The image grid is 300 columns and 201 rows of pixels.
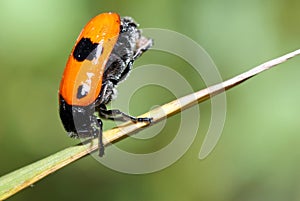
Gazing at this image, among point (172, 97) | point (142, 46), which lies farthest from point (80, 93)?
point (172, 97)

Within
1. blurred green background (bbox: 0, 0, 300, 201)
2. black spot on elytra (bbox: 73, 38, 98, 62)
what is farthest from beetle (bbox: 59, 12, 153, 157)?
blurred green background (bbox: 0, 0, 300, 201)

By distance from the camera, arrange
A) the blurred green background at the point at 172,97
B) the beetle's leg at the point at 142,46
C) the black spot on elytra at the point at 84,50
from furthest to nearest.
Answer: the blurred green background at the point at 172,97 < the beetle's leg at the point at 142,46 < the black spot on elytra at the point at 84,50

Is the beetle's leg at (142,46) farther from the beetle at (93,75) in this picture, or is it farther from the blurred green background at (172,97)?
the blurred green background at (172,97)

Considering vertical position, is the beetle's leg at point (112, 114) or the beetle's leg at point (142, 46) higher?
the beetle's leg at point (142, 46)

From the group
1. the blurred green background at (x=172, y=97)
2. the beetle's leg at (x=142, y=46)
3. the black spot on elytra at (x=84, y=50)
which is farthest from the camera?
the blurred green background at (x=172, y=97)

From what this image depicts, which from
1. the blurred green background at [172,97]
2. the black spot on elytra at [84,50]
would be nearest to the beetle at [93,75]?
the black spot on elytra at [84,50]

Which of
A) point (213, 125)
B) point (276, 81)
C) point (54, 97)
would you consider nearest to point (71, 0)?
point (54, 97)

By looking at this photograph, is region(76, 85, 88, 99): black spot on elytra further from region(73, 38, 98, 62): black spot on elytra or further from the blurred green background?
the blurred green background
